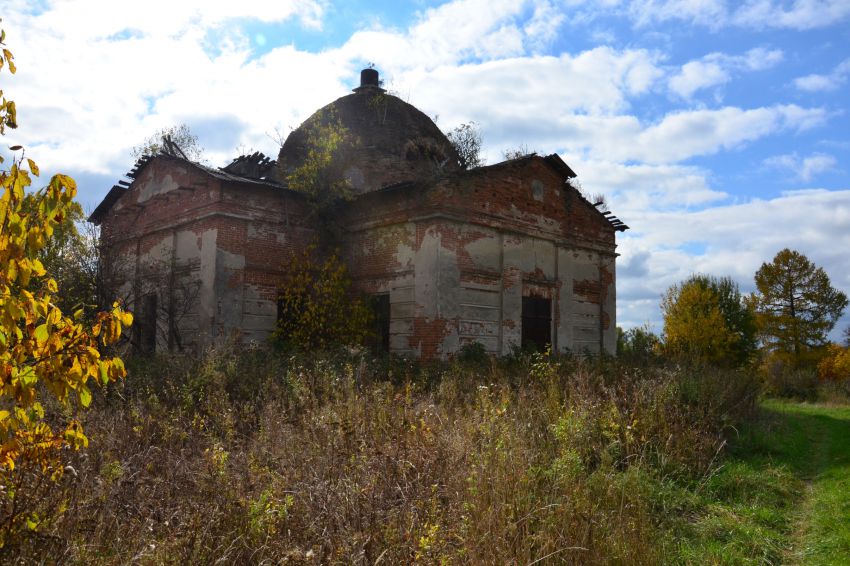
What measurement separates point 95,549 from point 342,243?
49.4 ft

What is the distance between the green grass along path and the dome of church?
43.1 ft

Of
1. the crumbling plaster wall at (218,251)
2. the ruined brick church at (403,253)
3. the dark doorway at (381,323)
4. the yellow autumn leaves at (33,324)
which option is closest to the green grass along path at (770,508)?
the yellow autumn leaves at (33,324)

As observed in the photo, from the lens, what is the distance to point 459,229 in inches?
653

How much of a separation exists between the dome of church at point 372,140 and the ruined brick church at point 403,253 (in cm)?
13

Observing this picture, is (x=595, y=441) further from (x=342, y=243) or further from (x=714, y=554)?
(x=342, y=243)

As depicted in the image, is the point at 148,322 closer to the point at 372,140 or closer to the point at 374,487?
the point at 372,140

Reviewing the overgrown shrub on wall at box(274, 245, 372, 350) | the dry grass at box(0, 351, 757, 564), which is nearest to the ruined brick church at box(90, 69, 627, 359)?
the overgrown shrub on wall at box(274, 245, 372, 350)

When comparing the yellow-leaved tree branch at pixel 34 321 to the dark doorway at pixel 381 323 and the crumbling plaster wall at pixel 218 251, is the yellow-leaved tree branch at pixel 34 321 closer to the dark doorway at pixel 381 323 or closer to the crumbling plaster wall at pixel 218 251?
the crumbling plaster wall at pixel 218 251

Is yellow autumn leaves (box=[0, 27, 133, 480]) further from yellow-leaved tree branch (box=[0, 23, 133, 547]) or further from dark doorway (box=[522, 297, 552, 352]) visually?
dark doorway (box=[522, 297, 552, 352])

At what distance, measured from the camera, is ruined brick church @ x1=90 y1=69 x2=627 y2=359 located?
16.5 meters

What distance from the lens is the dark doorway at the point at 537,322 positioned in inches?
711

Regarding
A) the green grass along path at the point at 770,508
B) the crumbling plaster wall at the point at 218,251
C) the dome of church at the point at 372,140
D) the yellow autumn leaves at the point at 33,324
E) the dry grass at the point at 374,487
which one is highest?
the dome of church at the point at 372,140

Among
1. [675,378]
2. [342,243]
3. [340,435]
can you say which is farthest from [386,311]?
[340,435]

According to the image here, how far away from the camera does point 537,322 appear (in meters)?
18.4
